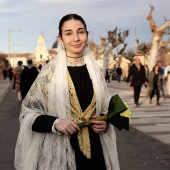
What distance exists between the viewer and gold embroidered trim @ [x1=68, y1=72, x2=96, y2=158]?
2.72 m

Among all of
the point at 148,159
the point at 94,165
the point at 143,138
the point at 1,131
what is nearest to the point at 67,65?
the point at 94,165

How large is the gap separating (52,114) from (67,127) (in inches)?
7.9

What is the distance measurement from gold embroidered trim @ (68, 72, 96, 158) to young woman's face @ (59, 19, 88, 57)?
0.21m

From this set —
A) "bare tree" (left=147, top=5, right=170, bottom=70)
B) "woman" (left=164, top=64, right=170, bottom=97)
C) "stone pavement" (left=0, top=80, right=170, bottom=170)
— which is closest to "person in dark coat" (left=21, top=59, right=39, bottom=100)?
"stone pavement" (left=0, top=80, right=170, bottom=170)

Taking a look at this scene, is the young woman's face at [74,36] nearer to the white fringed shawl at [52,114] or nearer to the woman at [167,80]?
the white fringed shawl at [52,114]

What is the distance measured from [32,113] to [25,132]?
13 cm

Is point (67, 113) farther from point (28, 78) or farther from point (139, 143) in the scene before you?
point (28, 78)

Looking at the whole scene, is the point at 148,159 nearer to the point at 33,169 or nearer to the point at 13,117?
the point at 33,169

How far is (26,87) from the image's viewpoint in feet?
45.1

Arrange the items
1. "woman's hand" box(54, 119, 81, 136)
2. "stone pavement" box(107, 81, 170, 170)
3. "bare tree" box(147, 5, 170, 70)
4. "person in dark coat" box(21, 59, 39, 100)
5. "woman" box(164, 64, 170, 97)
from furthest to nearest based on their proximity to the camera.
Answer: "bare tree" box(147, 5, 170, 70) < "woman" box(164, 64, 170, 97) < "person in dark coat" box(21, 59, 39, 100) < "stone pavement" box(107, 81, 170, 170) < "woman's hand" box(54, 119, 81, 136)

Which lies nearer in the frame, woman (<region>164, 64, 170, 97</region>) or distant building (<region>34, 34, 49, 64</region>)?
woman (<region>164, 64, 170, 97</region>)

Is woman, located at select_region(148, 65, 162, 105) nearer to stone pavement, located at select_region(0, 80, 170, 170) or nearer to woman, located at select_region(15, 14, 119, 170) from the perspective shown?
stone pavement, located at select_region(0, 80, 170, 170)

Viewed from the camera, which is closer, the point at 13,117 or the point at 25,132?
the point at 25,132

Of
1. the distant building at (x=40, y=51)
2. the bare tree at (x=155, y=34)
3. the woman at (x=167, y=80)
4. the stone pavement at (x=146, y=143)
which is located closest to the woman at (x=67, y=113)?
the stone pavement at (x=146, y=143)
